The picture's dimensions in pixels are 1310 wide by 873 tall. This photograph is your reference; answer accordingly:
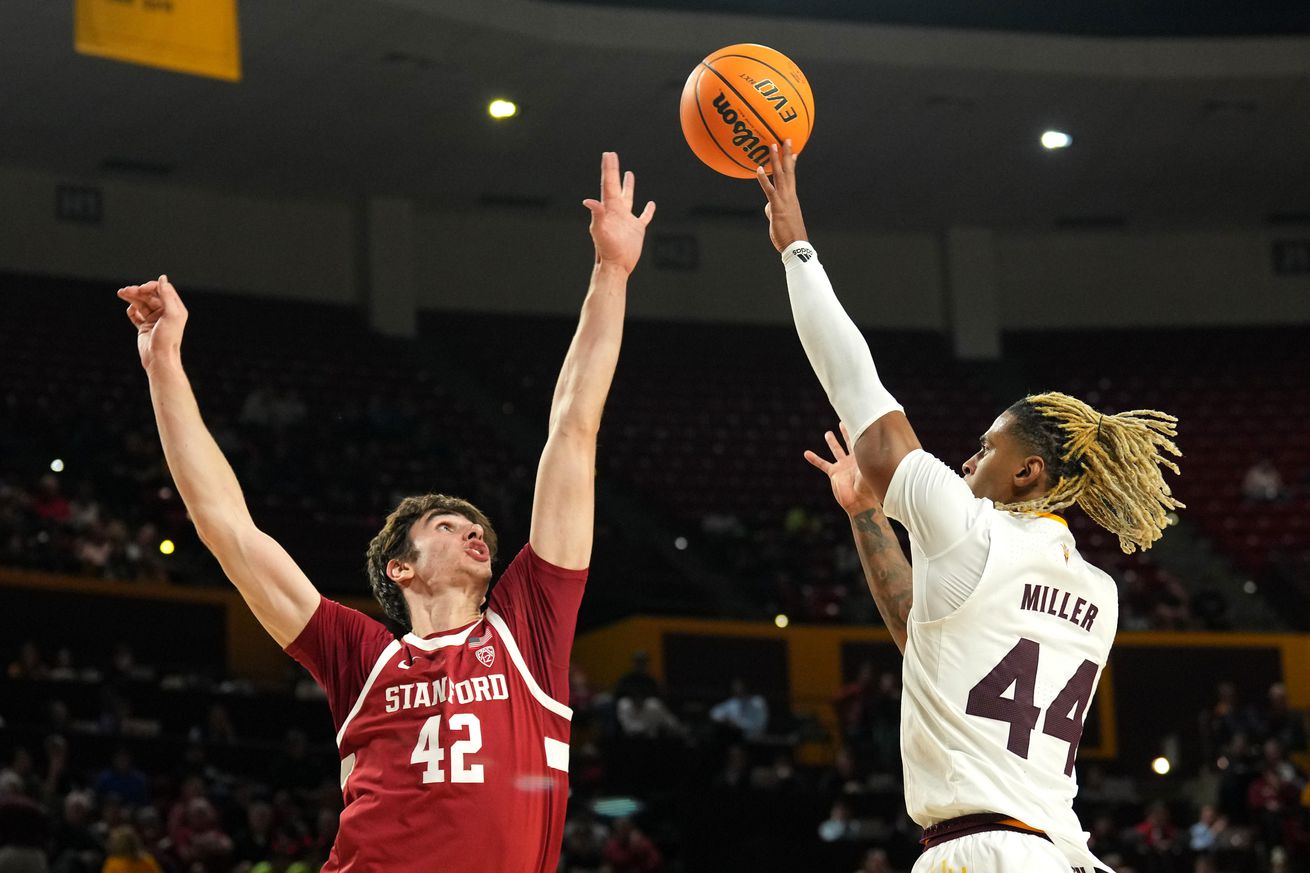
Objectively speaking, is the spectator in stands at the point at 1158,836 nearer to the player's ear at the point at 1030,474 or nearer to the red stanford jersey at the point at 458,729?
the player's ear at the point at 1030,474

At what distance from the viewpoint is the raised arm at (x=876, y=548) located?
13.8ft

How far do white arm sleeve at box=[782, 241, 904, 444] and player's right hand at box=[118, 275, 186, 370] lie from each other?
1.36 metres

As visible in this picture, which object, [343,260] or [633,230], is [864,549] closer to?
[633,230]

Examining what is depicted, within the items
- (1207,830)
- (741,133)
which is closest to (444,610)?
(741,133)

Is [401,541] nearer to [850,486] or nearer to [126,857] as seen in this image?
[850,486]

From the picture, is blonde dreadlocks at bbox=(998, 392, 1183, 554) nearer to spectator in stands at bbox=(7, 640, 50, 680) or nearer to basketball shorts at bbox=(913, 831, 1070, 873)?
basketball shorts at bbox=(913, 831, 1070, 873)

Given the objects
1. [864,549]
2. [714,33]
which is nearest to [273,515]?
[714,33]

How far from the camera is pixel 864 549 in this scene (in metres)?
4.29

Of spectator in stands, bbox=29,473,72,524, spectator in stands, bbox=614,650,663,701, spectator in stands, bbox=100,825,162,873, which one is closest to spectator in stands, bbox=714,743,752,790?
spectator in stands, bbox=614,650,663,701

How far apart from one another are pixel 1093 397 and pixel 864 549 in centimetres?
2059

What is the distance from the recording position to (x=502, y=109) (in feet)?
67.5

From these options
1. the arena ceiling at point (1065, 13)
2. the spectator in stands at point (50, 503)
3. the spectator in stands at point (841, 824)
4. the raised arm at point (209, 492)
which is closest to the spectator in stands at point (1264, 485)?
the arena ceiling at point (1065, 13)

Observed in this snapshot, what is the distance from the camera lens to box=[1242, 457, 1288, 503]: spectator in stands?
22.1 meters

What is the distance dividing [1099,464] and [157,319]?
6.84 feet
